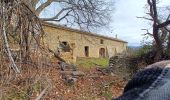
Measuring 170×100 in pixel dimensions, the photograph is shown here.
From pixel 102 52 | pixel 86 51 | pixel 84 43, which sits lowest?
pixel 102 52

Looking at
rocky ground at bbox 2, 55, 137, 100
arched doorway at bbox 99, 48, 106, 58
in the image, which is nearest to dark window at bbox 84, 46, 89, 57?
arched doorway at bbox 99, 48, 106, 58

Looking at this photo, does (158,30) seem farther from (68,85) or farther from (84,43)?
(84,43)

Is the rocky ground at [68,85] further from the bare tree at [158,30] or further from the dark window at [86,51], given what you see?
the dark window at [86,51]

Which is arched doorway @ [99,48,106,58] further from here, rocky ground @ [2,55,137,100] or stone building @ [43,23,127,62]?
rocky ground @ [2,55,137,100]

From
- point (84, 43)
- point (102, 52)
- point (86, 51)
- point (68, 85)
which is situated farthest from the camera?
point (102, 52)

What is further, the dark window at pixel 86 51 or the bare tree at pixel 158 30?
the dark window at pixel 86 51

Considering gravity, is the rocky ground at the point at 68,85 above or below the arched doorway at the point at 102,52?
below

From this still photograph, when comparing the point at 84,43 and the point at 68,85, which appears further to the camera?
the point at 84,43

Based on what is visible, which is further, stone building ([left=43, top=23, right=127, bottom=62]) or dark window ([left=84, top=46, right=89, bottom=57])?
dark window ([left=84, top=46, right=89, bottom=57])

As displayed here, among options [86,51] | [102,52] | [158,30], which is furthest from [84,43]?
[158,30]

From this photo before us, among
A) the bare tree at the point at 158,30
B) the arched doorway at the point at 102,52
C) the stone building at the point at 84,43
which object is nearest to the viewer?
the bare tree at the point at 158,30

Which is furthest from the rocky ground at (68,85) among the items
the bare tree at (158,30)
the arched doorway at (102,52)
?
the arched doorway at (102,52)

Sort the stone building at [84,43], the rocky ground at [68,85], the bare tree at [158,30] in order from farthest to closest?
the stone building at [84,43] → the bare tree at [158,30] → the rocky ground at [68,85]

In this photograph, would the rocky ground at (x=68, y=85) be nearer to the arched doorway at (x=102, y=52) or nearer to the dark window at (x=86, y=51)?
the dark window at (x=86, y=51)
